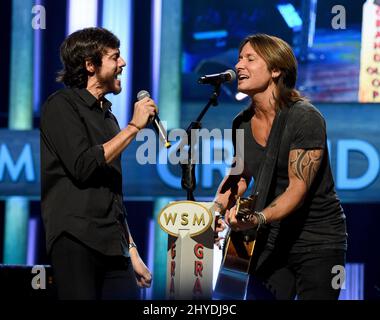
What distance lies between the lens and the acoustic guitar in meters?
2.97

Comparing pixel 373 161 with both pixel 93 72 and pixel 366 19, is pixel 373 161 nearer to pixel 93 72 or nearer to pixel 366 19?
pixel 366 19

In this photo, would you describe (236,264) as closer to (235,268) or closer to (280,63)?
(235,268)

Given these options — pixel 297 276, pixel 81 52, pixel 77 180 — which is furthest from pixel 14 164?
pixel 297 276

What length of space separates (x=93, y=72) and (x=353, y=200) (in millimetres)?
2639

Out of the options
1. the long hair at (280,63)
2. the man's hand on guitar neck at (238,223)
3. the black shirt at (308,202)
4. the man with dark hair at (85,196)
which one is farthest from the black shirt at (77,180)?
the long hair at (280,63)

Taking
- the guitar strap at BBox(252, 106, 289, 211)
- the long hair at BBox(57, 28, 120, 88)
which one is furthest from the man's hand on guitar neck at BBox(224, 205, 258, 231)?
the long hair at BBox(57, 28, 120, 88)

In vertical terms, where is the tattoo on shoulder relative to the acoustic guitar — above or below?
above

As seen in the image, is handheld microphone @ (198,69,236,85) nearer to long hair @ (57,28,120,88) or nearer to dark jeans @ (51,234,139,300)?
long hair @ (57,28,120,88)

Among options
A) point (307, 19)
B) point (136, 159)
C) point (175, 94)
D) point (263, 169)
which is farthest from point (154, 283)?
point (263, 169)

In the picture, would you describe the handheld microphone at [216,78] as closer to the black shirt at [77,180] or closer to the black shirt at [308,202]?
the black shirt at [308,202]

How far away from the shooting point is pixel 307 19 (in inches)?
200

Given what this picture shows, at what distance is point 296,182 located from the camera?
9.48 feet

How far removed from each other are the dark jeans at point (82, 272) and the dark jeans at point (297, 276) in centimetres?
55

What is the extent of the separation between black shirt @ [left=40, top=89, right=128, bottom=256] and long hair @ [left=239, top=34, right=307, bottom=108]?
727 millimetres
